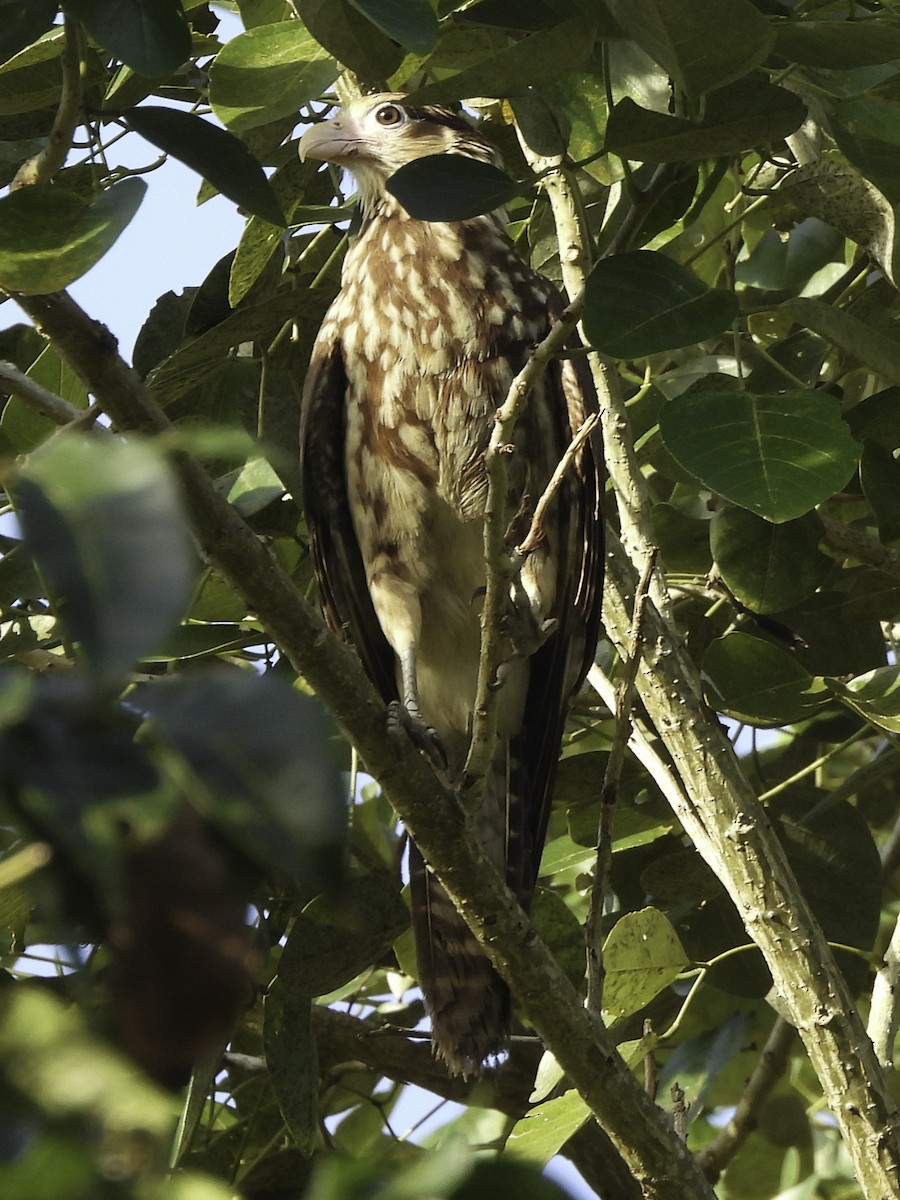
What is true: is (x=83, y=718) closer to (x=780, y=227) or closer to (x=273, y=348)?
(x=273, y=348)

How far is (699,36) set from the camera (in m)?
1.69

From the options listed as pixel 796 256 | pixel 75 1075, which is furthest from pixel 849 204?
pixel 75 1075

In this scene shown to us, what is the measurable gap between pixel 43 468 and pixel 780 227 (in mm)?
2584

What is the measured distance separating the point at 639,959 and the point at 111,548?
2003 mm

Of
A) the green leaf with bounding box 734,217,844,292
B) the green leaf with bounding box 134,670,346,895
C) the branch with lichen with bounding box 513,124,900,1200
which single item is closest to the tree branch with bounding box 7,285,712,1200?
the branch with lichen with bounding box 513,124,900,1200

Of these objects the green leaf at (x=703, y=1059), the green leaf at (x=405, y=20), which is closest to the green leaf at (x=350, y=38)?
the green leaf at (x=405, y=20)

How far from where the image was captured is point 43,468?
61 centimetres

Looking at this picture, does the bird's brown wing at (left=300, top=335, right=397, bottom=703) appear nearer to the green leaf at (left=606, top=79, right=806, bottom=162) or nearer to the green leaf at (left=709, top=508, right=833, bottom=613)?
the green leaf at (left=709, top=508, right=833, bottom=613)

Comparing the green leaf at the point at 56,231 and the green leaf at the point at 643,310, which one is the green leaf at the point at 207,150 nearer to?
the green leaf at the point at 56,231

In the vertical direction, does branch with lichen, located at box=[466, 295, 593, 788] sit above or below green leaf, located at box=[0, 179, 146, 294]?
below

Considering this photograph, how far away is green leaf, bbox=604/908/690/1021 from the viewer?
2400mm

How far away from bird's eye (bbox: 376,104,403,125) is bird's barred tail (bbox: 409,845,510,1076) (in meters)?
1.86

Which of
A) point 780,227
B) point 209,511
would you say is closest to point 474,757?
point 209,511

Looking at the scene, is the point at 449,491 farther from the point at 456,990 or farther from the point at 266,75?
the point at 266,75
